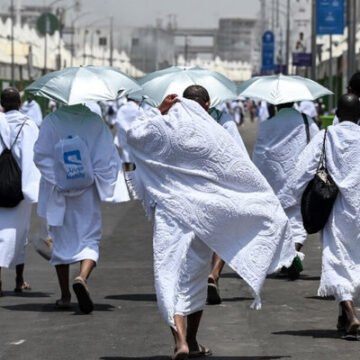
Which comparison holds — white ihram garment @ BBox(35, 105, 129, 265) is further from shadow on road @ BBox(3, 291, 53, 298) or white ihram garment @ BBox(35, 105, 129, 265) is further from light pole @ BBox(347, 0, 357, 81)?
light pole @ BBox(347, 0, 357, 81)

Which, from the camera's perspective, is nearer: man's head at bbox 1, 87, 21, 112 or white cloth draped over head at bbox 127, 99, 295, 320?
white cloth draped over head at bbox 127, 99, 295, 320

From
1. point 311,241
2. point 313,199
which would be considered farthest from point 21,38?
point 313,199

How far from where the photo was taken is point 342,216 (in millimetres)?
10352

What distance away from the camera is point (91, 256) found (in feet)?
39.5

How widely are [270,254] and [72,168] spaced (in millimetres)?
3093

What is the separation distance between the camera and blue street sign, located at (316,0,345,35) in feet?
131

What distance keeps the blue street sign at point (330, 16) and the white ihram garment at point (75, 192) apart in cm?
2809

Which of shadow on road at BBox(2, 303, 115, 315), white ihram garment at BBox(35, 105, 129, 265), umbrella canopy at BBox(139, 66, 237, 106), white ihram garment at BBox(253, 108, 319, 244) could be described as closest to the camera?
shadow on road at BBox(2, 303, 115, 315)

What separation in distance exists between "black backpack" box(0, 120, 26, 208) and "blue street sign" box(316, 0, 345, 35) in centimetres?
2737

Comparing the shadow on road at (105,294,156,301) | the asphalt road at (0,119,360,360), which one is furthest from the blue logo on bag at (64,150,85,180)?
the shadow on road at (105,294,156,301)

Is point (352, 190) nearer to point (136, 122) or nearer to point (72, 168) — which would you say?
point (136, 122)

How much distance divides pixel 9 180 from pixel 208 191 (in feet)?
13.1

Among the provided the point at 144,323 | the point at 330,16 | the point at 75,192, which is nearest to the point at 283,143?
the point at 75,192

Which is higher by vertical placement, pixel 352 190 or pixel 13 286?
pixel 352 190
